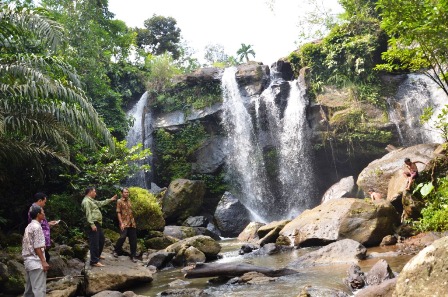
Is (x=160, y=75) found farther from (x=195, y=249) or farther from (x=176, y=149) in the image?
(x=195, y=249)

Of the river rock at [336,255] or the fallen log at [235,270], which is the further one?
the river rock at [336,255]

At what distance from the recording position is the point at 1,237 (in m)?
8.77

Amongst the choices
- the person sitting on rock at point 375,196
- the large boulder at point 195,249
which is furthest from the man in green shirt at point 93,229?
the person sitting on rock at point 375,196

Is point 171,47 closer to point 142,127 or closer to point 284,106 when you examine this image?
point 142,127

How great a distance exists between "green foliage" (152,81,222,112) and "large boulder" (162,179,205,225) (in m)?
7.05

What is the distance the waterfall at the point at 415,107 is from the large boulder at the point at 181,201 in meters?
10.5

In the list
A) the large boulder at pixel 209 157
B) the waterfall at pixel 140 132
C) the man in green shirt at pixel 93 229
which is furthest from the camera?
the large boulder at pixel 209 157

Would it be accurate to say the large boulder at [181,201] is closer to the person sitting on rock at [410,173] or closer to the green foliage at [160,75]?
the green foliage at [160,75]

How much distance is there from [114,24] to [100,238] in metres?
20.6

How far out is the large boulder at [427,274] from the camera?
10.0ft

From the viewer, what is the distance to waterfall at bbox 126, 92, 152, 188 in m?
21.0

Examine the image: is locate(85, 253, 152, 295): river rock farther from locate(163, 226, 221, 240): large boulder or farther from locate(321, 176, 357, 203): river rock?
locate(321, 176, 357, 203): river rock

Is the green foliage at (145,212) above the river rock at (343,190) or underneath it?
above

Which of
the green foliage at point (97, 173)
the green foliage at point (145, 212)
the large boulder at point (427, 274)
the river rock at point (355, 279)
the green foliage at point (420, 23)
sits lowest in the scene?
the river rock at point (355, 279)
